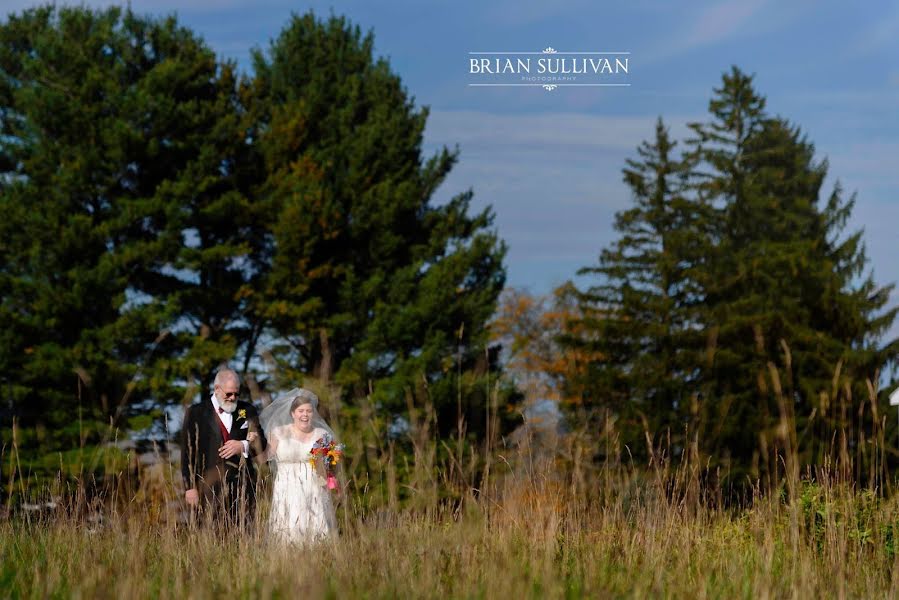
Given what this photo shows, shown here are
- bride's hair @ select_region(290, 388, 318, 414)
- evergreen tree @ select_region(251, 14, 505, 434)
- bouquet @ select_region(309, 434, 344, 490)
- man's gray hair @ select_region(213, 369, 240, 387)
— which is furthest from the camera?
evergreen tree @ select_region(251, 14, 505, 434)

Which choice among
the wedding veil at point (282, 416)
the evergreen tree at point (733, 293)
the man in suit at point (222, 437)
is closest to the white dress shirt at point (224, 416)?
the man in suit at point (222, 437)

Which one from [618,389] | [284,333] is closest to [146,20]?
[284,333]

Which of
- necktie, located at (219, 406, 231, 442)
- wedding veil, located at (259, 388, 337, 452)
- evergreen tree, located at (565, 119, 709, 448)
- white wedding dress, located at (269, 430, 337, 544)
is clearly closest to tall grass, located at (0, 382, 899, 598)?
necktie, located at (219, 406, 231, 442)

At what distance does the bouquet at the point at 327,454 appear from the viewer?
26.1 feet

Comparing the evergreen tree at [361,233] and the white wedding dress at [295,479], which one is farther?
the evergreen tree at [361,233]

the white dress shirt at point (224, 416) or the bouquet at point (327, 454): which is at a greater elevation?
the white dress shirt at point (224, 416)

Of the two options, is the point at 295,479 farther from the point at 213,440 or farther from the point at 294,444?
the point at 213,440

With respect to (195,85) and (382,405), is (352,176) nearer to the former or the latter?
(195,85)

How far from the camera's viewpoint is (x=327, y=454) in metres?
8.02

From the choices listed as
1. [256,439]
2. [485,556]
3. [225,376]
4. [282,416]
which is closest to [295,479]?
[282,416]

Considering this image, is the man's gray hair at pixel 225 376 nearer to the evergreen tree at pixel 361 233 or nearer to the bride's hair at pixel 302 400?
the bride's hair at pixel 302 400

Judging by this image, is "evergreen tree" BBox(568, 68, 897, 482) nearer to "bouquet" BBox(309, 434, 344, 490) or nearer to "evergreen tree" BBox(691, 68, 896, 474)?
"evergreen tree" BBox(691, 68, 896, 474)

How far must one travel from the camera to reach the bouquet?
26.1 ft

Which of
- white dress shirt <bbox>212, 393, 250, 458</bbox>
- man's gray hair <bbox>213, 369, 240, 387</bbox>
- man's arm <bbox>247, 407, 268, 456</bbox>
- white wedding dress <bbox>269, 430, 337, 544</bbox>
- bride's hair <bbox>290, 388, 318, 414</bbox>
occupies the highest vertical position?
man's gray hair <bbox>213, 369, 240, 387</bbox>
